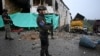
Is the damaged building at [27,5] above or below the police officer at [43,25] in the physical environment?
above

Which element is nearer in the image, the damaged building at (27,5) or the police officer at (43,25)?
the police officer at (43,25)

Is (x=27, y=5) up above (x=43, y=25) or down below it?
above

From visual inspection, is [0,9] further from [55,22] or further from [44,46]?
[44,46]

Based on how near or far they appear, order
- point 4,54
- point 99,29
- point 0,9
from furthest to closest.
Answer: point 0,9, point 99,29, point 4,54

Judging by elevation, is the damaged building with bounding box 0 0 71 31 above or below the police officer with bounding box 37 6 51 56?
above

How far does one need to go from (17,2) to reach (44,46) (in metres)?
20.3

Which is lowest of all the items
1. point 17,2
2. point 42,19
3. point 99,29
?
point 99,29

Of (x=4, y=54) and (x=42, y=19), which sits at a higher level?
(x=42, y=19)

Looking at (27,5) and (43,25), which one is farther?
(27,5)

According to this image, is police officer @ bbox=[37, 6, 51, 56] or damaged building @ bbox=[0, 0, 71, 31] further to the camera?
damaged building @ bbox=[0, 0, 71, 31]

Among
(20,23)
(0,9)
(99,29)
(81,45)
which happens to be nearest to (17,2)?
(0,9)

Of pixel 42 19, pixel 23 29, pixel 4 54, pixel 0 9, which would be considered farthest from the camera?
pixel 0 9

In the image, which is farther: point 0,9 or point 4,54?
point 0,9

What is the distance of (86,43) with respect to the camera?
379 inches
